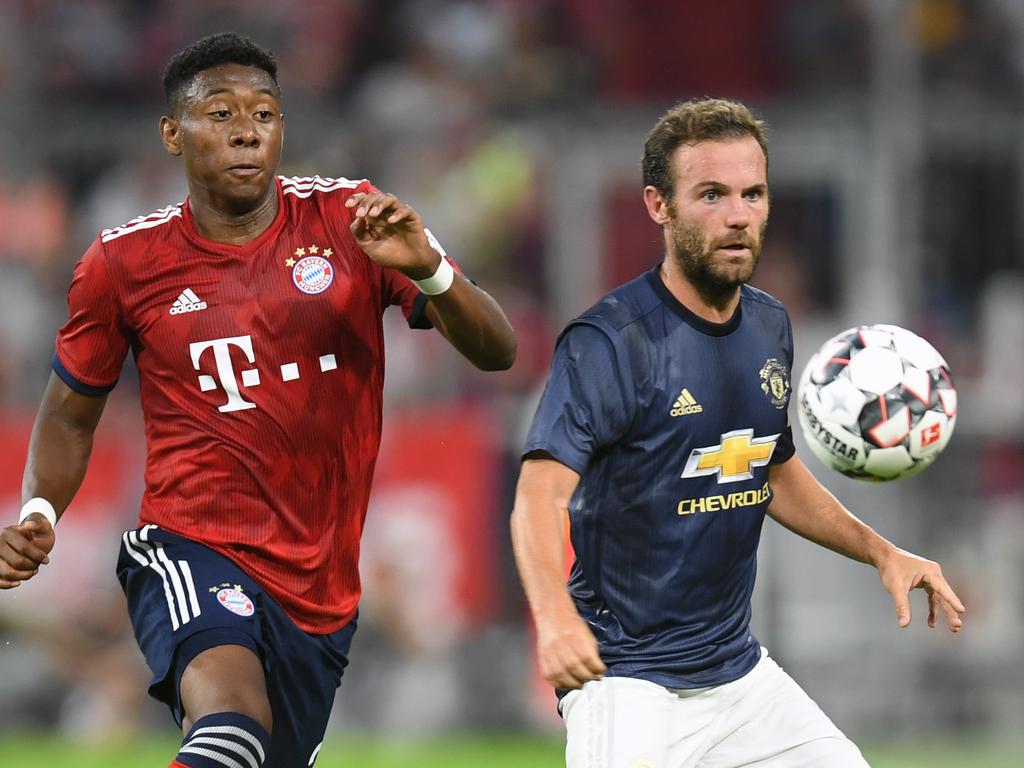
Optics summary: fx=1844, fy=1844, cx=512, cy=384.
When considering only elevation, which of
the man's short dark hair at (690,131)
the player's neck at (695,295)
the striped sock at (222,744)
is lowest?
the striped sock at (222,744)

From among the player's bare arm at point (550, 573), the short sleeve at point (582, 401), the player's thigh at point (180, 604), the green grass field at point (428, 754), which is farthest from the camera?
the green grass field at point (428, 754)

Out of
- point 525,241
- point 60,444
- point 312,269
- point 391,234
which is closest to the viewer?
point 391,234

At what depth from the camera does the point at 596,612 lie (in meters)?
5.41

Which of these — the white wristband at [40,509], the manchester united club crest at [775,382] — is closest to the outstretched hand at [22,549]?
the white wristband at [40,509]

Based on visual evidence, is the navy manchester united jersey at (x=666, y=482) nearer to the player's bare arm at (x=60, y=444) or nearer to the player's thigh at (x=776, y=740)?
the player's thigh at (x=776, y=740)

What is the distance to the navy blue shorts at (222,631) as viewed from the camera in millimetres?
5438

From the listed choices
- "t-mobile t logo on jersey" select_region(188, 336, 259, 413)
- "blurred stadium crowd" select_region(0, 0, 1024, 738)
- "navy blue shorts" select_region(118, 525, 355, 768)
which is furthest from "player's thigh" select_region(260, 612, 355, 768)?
"blurred stadium crowd" select_region(0, 0, 1024, 738)

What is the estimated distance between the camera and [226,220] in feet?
19.1

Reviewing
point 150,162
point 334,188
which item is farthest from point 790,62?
point 334,188

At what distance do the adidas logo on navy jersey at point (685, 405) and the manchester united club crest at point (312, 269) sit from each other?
120 centimetres

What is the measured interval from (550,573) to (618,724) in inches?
26.2

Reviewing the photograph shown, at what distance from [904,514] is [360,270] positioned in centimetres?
720

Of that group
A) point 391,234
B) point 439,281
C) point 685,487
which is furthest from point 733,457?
point 391,234

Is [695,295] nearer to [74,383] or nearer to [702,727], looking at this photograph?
[702,727]
